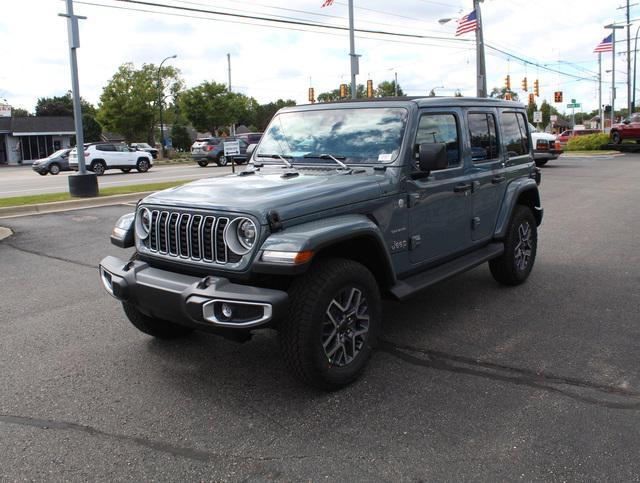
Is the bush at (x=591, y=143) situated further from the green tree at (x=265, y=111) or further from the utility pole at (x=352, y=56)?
the green tree at (x=265, y=111)

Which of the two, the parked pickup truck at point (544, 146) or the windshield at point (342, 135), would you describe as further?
the parked pickup truck at point (544, 146)

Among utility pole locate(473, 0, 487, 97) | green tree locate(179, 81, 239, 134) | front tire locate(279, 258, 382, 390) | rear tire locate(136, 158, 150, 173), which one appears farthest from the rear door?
green tree locate(179, 81, 239, 134)

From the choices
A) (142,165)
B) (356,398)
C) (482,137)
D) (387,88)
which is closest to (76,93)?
(482,137)

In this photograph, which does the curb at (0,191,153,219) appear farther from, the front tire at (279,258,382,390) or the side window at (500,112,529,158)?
the front tire at (279,258,382,390)

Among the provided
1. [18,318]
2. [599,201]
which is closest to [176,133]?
[599,201]

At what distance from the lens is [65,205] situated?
13.2 meters

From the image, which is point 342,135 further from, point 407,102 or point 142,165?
point 142,165

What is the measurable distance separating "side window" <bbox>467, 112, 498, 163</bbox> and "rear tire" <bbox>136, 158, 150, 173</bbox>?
2667cm

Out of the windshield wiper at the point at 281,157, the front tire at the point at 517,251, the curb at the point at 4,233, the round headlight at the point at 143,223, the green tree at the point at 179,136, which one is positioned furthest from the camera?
the green tree at the point at 179,136

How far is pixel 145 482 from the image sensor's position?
114 inches

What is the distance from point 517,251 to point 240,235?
3626mm

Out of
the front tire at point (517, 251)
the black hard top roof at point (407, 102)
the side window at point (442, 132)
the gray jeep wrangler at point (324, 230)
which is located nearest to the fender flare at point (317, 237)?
the gray jeep wrangler at point (324, 230)

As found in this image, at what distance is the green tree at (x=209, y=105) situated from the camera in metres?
56.3

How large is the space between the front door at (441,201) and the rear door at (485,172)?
0.17m
